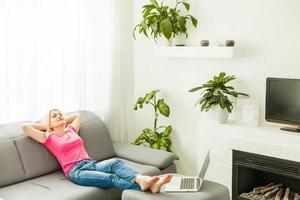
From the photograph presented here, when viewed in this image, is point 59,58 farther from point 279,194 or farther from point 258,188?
point 279,194

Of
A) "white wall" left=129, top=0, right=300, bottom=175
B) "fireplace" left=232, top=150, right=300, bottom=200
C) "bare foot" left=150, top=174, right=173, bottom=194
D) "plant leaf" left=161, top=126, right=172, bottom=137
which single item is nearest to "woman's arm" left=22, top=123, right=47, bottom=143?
"bare foot" left=150, top=174, right=173, bottom=194

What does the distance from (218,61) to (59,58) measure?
5.09 ft

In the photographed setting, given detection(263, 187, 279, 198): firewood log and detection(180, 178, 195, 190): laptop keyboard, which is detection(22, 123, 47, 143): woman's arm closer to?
detection(180, 178, 195, 190): laptop keyboard

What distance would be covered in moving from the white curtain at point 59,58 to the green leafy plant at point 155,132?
34 centimetres

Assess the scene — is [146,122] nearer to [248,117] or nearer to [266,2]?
[248,117]

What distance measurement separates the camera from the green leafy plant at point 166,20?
3801 mm

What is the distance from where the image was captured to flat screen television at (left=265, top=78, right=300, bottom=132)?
3.25 meters

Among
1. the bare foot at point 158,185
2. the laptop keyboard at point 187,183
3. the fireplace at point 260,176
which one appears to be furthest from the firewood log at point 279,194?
the bare foot at point 158,185

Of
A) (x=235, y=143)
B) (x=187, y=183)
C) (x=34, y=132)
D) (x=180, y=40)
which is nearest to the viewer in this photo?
(x=187, y=183)

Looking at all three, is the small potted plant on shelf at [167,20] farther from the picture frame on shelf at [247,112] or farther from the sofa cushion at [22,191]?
the sofa cushion at [22,191]

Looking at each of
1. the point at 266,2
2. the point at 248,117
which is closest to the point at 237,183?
the point at 248,117

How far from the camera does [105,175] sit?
10.0ft

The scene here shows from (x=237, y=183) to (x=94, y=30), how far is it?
6.94ft

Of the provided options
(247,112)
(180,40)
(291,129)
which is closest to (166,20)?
(180,40)
